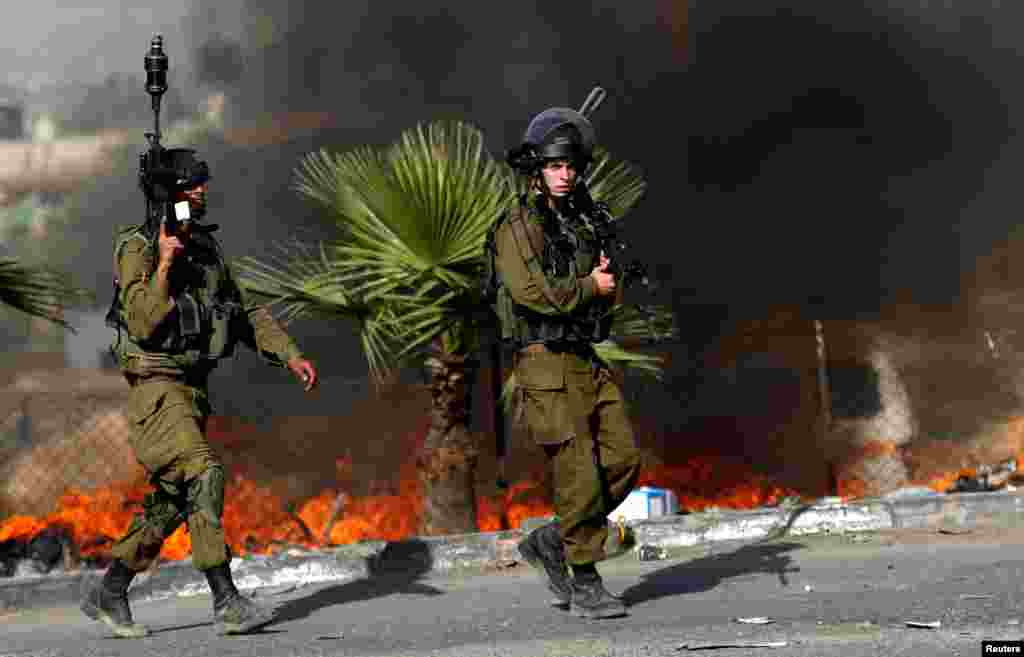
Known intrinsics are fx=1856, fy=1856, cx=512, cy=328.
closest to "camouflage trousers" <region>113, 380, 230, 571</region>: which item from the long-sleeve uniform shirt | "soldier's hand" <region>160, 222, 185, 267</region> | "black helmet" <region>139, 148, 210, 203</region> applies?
the long-sleeve uniform shirt

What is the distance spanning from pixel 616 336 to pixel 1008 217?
154 inches

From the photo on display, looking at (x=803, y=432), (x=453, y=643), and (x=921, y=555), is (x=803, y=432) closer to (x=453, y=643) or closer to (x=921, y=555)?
(x=921, y=555)

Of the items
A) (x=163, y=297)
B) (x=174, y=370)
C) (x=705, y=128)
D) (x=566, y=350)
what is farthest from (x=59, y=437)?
(x=566, y=350)

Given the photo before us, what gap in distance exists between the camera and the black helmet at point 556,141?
6.02 m

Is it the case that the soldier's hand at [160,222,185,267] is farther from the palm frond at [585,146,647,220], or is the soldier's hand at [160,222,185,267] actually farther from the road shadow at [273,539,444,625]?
the palm frond at [585,146,647,220]

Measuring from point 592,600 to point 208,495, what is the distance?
1.28 metres

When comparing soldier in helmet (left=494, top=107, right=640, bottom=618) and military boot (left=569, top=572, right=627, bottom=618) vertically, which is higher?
soldier in helmet (left=494, top=107, right=640, bottom=618)

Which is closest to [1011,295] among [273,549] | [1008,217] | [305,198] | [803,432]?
[1008,217]

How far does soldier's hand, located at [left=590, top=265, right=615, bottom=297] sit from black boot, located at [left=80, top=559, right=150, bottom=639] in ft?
6.05

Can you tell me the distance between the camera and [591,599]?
19.4 feet

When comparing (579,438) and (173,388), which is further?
(173,388)

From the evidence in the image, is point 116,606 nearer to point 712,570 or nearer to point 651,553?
point 712,570

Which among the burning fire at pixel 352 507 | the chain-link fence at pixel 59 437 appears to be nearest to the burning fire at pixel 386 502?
the burning fire at pixel 352 507

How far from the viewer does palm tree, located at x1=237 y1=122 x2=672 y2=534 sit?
8.08 m
